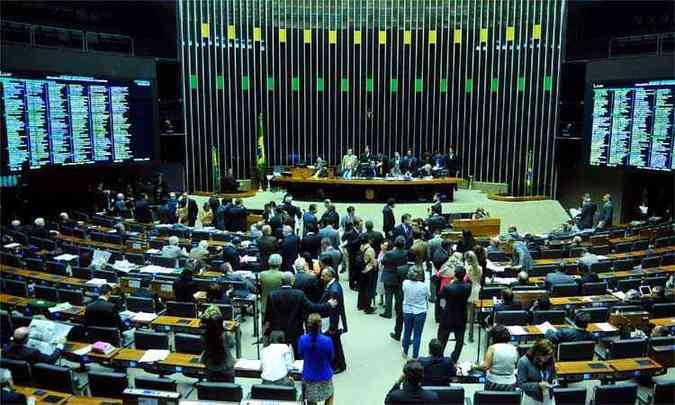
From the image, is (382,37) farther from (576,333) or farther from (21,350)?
(21,350)

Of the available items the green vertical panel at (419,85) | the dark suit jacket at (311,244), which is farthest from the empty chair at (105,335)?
the green vertical panel at (419,85)

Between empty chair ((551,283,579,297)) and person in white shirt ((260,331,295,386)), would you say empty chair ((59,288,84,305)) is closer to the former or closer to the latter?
person in white shirt ((260,331,295,386))

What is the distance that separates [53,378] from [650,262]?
31.6 feet

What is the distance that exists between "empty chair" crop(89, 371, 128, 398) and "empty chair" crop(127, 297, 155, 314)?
2075 mm

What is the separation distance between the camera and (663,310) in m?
7.58

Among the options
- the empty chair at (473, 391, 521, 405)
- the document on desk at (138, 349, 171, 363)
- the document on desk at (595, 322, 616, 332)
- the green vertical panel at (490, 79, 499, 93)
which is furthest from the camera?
the green vertical panel at (490, 79, 499, 93)

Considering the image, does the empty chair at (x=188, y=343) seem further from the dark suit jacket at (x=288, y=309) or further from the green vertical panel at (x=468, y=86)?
the green vertical panel at (x=468, y=86)

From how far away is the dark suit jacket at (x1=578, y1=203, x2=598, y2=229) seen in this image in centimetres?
1399

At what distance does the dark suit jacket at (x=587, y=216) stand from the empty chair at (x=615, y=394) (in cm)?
945

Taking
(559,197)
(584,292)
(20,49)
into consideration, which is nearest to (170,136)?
(20,49)

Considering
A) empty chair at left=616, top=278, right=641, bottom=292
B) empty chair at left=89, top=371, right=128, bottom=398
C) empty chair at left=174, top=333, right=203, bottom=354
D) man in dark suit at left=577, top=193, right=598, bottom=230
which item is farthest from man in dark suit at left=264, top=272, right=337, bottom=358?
man in dark suit at left=577, top=193, right=598, bottom=230

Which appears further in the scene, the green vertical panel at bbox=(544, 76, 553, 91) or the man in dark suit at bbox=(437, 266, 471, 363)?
the green vertical panel at bbox=(544, 76, 553, 91)

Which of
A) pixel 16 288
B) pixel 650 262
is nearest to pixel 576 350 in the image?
pixel 650 262

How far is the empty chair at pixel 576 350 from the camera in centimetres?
618
